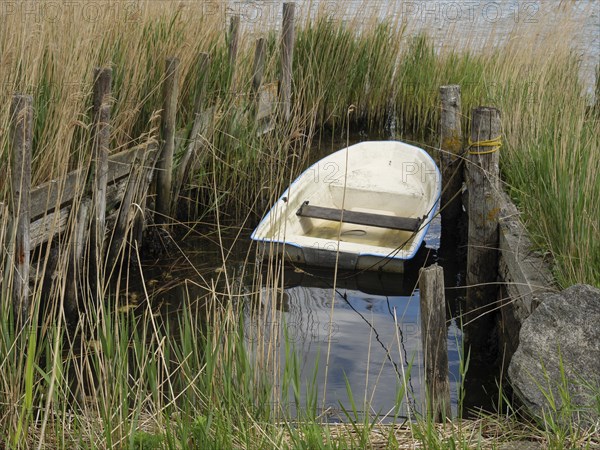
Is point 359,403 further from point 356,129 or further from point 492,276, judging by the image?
point 356,129

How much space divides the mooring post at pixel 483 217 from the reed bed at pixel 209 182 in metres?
0.23

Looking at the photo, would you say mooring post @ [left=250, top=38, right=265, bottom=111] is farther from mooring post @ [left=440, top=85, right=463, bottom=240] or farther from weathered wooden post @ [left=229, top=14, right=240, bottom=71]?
mooring post @ [left=440, top=85, right=463, bottom=240]

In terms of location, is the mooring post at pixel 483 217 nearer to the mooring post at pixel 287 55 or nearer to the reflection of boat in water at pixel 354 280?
the reflection of boat in water at pixel 354 280

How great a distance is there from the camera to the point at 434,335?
356 cm

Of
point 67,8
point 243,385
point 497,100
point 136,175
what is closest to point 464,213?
point 497,100

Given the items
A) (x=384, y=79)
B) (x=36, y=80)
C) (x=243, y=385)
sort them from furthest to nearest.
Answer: (x=384, y=79), (x=36, y=80), (x=243, y=385)

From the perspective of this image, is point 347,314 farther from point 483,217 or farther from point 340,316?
point 483,217

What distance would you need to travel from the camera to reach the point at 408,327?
563 centimetres

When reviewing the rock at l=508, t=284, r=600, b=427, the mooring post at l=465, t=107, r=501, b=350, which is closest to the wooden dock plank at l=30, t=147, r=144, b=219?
the rock at l=508, t=284, r=600, b=427

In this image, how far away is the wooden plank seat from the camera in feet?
21.2

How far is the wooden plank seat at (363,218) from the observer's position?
6473mm

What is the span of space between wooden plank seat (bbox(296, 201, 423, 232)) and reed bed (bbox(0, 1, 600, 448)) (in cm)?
46

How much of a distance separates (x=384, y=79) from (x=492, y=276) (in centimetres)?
539

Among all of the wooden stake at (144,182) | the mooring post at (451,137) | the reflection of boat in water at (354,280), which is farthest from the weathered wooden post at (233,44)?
the reflection of boat in water at (354,280)
